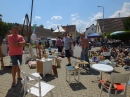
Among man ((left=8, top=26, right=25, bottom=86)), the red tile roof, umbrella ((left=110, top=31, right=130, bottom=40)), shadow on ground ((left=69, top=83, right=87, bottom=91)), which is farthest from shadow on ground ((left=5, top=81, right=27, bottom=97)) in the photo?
the red tile roof

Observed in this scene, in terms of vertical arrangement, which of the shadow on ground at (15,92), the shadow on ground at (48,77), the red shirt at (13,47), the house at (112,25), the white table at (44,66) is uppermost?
the house at (112,25)

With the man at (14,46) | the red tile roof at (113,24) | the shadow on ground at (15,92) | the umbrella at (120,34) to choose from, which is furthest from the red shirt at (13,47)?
the red tile roof at (113,24)

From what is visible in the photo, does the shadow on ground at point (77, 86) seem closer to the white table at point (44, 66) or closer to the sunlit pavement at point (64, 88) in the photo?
the sunlit pavement at point (64, 88)

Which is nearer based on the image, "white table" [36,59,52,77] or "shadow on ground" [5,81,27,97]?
"shadow on ground" [5,81,27,97]

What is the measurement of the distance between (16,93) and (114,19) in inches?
1665

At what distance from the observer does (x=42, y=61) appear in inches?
221

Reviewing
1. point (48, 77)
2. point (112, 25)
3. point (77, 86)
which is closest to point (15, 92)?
point (48, 77)

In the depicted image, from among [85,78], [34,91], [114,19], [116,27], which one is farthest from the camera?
[114,19]

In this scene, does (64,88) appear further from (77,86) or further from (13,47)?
(13,47)

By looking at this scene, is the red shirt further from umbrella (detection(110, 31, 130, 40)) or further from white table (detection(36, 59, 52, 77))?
umbrella (detection(110, 31, 130, 40))

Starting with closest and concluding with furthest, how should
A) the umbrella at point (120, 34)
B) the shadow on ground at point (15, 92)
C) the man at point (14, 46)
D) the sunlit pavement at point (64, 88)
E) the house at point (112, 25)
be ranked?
the shadow on ground at point (15, 92) < the sunlit pavement at point (64, 88) < the man at point (14, 46) < the umbrella at point (120, 34) < the house at point (112, 25)

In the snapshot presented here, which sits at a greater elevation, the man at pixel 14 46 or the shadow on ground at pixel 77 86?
the man at pixel 14 46

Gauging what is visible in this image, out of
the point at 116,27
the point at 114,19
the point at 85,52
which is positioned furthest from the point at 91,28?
the point at 85,52

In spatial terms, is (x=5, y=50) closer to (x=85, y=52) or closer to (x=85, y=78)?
(x=85, y=52)
